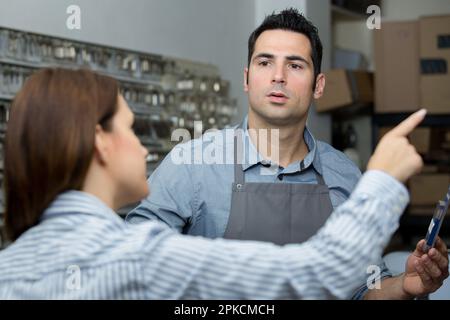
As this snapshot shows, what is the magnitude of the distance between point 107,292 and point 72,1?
7.77 ft

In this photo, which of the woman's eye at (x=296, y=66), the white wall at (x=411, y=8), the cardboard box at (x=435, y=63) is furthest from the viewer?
the white wall at (x=411, y=8)

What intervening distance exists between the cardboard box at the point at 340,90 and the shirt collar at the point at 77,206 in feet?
11.6

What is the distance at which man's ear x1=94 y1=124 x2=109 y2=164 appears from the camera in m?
1.07

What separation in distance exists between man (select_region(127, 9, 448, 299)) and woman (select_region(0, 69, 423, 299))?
2.07 feet

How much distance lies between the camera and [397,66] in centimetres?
457

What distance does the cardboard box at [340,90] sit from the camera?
14.6 feet

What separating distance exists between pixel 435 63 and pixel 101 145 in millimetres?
3788

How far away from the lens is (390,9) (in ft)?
17.6

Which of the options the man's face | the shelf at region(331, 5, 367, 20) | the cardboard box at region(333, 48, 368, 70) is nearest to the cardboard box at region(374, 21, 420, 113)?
the cardboard box at region(333, 48, 368, 70)

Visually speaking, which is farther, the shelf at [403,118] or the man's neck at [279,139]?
the shelf at [403,118]

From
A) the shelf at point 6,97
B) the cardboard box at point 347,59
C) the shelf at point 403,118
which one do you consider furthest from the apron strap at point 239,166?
the cardboard box at point 347,59

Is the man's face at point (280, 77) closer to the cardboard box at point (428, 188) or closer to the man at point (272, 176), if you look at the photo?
the man at point (272, 176)
